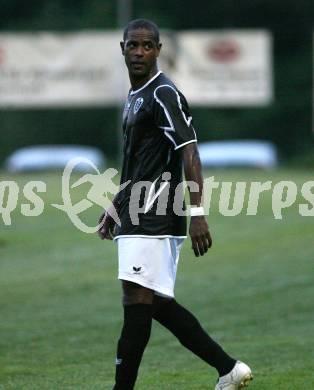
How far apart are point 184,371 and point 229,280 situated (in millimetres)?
5653

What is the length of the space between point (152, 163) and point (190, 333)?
968mm

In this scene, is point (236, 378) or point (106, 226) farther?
point (106, 226)

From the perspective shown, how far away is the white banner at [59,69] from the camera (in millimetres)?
38344

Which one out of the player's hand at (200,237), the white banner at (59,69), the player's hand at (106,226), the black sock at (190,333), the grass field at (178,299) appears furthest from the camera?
the white banner at (59,69)

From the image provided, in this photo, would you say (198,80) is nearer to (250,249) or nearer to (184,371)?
(250,249)

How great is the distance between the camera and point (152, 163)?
6801mm

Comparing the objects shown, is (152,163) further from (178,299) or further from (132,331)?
(178,299)

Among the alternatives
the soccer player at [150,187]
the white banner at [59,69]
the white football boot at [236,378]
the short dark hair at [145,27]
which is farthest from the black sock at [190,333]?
the white banner at [59,69]

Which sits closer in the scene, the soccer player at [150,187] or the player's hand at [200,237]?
the player's hand at [200,237]

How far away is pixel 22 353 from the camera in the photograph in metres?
9.30

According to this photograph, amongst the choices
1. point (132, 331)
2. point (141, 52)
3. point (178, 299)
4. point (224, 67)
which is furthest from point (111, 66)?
point (132, 331)

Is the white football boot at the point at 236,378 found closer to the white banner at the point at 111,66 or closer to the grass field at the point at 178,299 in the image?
the grass field at the point at 178,299

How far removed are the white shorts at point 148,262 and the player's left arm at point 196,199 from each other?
24 cm

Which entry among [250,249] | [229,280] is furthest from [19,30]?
[229,280]
